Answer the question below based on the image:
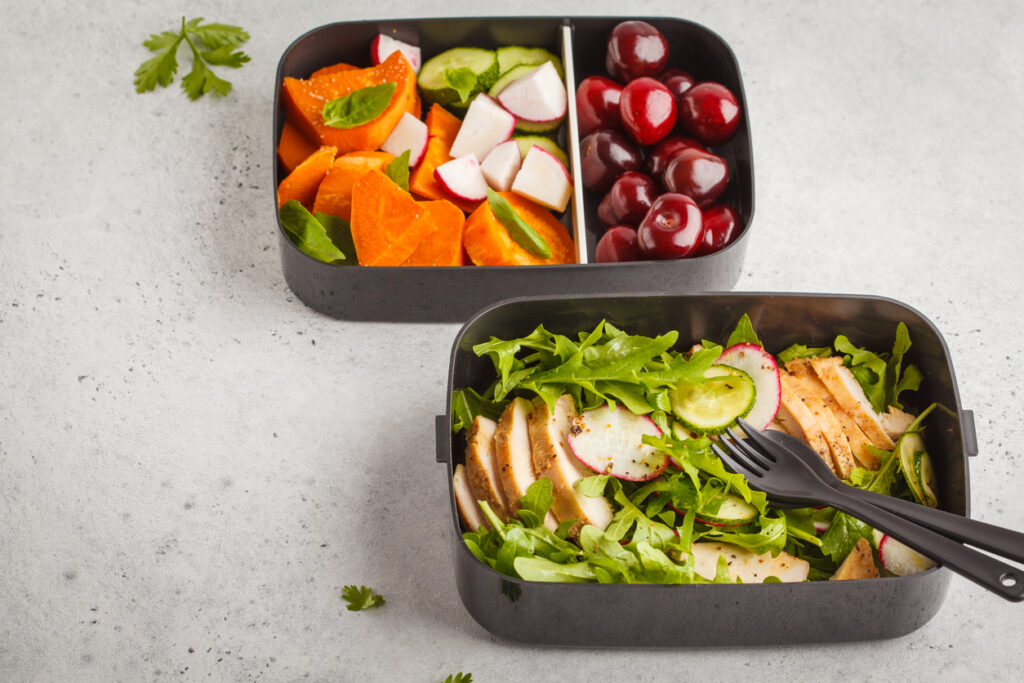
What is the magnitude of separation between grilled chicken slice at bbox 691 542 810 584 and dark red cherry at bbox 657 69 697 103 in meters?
0.96

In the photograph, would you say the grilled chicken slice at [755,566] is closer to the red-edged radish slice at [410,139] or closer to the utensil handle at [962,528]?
the utensil handle at [962,528]

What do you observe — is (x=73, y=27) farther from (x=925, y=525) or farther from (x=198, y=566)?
(x=925, y=525)

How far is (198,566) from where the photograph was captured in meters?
1.64

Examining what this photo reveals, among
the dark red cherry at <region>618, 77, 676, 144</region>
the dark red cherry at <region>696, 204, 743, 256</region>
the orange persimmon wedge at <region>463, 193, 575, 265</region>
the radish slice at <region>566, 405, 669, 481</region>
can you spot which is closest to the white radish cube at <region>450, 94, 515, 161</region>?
the orange persimmon wedge at <region>463, 193, 575, 265</region>

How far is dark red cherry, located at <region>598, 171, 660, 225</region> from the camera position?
6.03 feet

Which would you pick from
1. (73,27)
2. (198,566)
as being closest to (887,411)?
(198,566)

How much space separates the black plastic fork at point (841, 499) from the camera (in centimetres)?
121

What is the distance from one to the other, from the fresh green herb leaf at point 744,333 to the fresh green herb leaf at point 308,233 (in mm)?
710

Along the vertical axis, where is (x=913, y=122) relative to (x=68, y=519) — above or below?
above

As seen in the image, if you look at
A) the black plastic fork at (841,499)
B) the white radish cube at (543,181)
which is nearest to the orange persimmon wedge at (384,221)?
the white radish cube at (543,181)

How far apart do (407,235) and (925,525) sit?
0.97 m

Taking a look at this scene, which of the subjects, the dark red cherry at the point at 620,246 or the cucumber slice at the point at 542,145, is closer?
the dark red cherry at the point at 620,246

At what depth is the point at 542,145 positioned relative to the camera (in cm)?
196

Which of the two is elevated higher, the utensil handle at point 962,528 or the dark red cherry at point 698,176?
the dark red cherry at point 698,176
